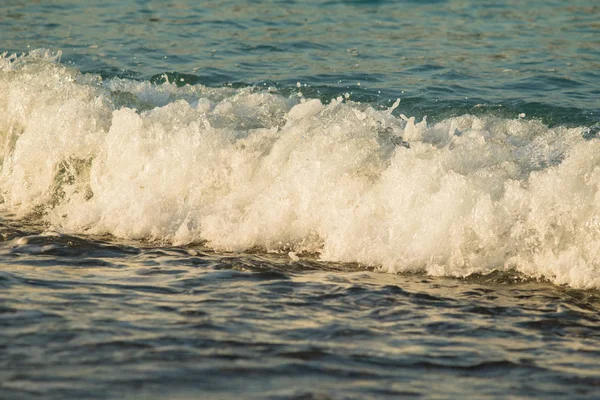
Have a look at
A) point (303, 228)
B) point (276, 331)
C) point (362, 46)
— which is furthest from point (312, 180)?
point (362, 46)

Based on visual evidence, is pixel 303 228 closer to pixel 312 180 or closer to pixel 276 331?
pixel 312 180

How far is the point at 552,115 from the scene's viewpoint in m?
9.30

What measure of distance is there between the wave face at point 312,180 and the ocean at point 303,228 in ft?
0.06

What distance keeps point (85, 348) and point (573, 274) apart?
3.02m

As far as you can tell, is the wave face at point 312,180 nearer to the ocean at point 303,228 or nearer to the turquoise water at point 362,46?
the ocean at point 303,228

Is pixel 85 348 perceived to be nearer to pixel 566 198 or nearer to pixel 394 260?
pixel 394 260

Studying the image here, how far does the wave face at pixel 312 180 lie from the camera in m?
6.32

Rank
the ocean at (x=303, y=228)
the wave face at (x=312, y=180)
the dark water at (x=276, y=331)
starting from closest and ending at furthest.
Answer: the dark water at (x=276, y=331)
the ocean at (x=303, y=228)
the wave face at (x=312, y=180)

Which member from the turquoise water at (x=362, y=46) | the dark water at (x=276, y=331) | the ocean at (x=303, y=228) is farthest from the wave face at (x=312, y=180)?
the turquoise water at (x=362, y=46)

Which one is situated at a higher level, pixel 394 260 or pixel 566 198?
pixel 566 198

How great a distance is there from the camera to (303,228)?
6934 mm

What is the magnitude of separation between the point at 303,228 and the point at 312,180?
0.39 meters

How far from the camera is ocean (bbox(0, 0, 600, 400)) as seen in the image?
455 cm

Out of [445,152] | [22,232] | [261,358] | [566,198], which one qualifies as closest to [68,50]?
[22,232]
